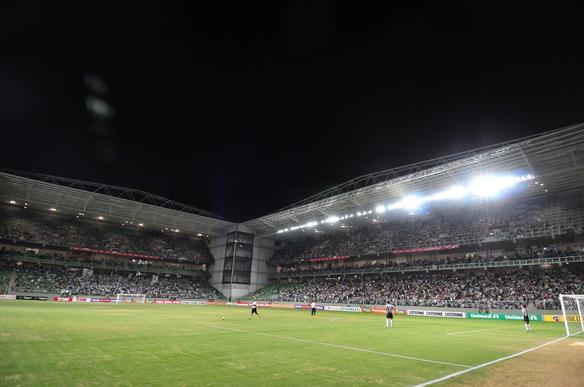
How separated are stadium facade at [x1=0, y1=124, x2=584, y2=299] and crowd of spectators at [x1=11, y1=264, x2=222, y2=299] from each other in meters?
7.63

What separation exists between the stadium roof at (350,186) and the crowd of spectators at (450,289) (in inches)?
505

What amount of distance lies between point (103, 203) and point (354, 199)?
4766 cm

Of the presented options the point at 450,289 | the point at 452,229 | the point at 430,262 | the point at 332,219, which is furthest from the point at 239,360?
the point at 332,219

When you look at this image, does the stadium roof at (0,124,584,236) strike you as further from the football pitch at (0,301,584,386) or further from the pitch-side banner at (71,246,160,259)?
the football pitch at (0,301,584,386)

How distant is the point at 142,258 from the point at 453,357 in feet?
243

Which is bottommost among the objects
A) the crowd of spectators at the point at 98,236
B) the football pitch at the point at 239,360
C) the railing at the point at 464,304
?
the football pitch at the point at 239,360

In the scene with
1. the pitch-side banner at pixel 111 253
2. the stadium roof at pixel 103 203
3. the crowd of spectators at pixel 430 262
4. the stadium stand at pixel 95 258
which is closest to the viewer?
the crowd of spectators at pixel 430 262

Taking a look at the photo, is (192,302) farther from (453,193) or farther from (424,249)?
(453,193)

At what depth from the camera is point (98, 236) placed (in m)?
70.4

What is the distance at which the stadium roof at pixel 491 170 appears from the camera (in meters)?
34.8

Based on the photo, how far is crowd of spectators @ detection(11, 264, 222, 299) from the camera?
2228 inches

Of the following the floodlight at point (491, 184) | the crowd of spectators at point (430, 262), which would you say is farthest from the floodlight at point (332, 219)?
the floodlight at point (491, 184)

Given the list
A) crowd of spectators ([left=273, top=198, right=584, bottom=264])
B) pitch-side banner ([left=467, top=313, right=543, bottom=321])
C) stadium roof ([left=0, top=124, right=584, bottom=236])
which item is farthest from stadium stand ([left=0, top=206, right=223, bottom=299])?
pitch-side banner ([left=467, top=313, right=543, bottom=321])

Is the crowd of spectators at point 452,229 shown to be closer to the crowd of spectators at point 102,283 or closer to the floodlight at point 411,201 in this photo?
the floodlight at point 411,201
